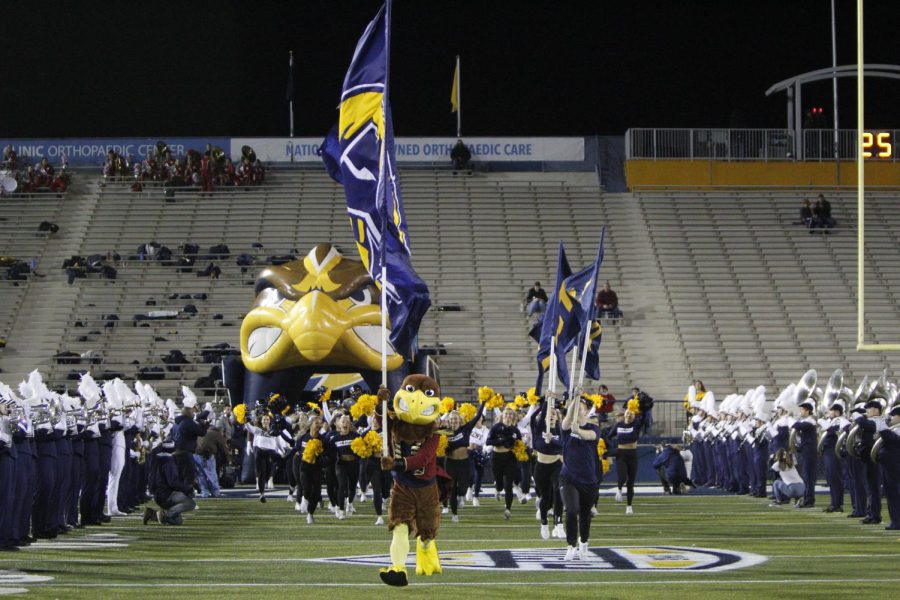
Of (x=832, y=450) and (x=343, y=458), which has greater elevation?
(x=832, y=450)

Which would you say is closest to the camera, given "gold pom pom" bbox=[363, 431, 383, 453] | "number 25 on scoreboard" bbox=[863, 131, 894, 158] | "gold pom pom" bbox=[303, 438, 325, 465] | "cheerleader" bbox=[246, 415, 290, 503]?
"gold pom pom" bbox=[363, 431, 383, 453]

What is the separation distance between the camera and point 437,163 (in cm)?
4012

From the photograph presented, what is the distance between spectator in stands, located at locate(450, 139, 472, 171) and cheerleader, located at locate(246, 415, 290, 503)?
16980 mm

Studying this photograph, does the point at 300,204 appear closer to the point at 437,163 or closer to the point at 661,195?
the point at 437,163

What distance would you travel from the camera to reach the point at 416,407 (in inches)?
425

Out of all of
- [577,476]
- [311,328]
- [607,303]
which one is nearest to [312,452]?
[577,476]

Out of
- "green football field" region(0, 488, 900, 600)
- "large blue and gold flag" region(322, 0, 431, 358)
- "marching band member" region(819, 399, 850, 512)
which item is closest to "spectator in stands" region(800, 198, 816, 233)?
"marching band member" region(819, 399, 850, 512)

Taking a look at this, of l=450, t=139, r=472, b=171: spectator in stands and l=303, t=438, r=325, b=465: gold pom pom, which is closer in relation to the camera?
l=303, t=438, r=325, b=465: gold pom pom

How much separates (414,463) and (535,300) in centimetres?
2220

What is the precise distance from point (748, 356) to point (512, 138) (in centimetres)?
1073

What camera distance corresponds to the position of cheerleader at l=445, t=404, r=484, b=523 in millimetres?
19078

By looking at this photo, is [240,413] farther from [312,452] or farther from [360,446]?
[360,446]

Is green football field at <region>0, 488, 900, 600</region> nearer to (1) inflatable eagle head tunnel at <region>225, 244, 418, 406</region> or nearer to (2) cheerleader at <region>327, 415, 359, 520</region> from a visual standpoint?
(2) cheerleader at <region>327, 415, 359, 520</region>

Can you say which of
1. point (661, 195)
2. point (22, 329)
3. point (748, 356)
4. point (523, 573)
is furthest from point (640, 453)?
point (523, 573)
